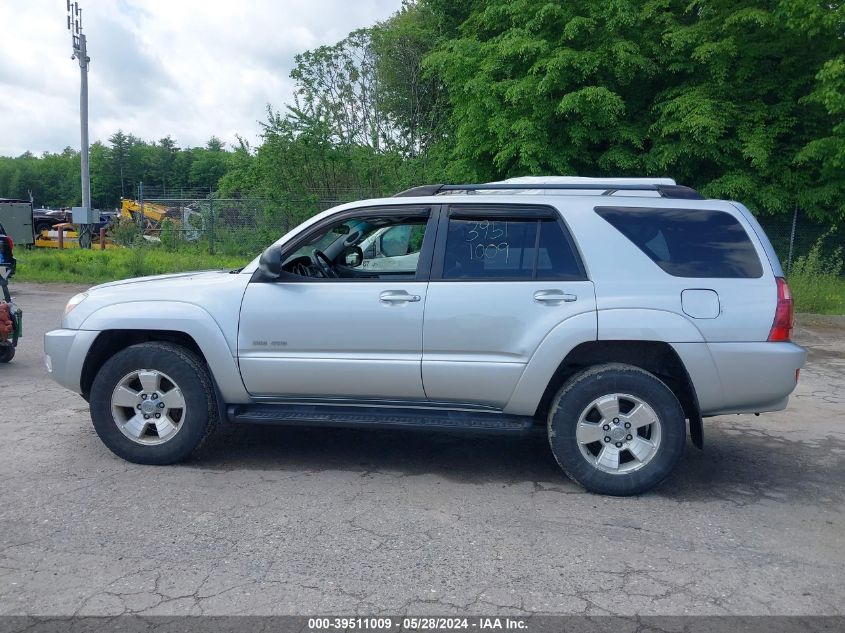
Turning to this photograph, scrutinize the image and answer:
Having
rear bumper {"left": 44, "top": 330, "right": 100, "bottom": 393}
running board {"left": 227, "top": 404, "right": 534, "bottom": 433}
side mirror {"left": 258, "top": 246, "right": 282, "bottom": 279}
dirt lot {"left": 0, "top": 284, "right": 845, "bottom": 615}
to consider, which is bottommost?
dirt lot {"left": 0, "top": 284, "right": 845, "bottom": 615}

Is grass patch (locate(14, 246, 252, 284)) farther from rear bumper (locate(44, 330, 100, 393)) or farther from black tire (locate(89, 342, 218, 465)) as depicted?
black tire (locate(89, 342, 218, 465))

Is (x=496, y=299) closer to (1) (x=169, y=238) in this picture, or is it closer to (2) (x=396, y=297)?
(2) (x=396, y=297)

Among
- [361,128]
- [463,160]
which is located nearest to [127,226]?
[463,160]

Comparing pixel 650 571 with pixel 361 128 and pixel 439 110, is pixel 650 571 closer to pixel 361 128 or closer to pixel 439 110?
pixel 439 110

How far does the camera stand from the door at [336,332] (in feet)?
16.0

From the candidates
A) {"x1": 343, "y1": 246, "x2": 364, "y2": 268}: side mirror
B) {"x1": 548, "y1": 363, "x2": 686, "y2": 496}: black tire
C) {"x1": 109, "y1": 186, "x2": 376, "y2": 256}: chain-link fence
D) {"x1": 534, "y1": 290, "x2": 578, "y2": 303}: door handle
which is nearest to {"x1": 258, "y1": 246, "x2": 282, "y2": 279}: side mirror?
{"x1": 343, "y1": 246, "x2": 364, "y2": 268}: side mirror

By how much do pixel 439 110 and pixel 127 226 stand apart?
15324mm

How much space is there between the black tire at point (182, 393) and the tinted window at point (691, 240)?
2.89m

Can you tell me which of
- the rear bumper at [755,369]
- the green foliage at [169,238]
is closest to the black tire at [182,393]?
the rear bumper at [755,369]

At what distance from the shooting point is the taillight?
4645 mm

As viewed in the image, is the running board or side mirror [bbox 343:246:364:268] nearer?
the running board

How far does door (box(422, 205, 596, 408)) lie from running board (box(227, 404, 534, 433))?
4.4 inches

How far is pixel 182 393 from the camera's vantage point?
5.07 meters

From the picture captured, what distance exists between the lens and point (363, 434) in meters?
6.10
